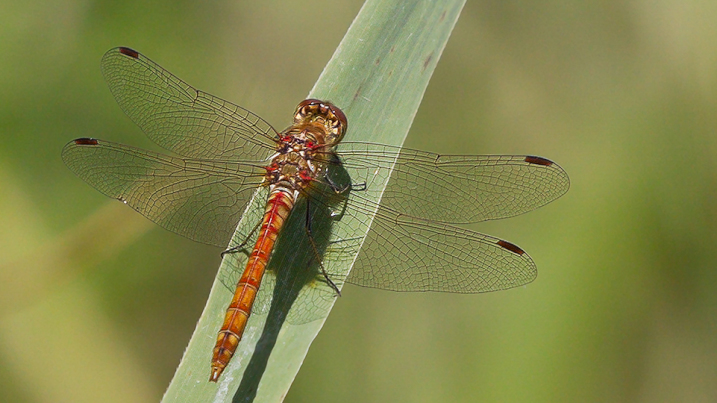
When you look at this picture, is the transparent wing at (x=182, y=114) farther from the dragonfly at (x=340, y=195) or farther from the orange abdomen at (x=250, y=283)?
the orange abdomen at (x=250, y=283)

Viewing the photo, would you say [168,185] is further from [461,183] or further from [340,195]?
[461,183]

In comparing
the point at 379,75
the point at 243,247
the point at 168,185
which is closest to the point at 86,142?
the point at 168,185

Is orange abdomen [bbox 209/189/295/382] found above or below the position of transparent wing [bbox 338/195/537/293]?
below

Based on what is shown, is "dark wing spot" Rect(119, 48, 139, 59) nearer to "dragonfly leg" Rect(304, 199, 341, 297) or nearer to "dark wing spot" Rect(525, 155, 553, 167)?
"dragonfly leg" Rect(304, 199, 341, 297)

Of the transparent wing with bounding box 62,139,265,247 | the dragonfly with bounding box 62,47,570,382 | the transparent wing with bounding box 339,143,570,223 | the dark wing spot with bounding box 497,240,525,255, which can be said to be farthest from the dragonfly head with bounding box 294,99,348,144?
the dark wing spot with bounding box 497,240,525,255

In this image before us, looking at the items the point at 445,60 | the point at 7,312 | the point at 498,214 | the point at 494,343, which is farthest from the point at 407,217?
the point at 7,312
